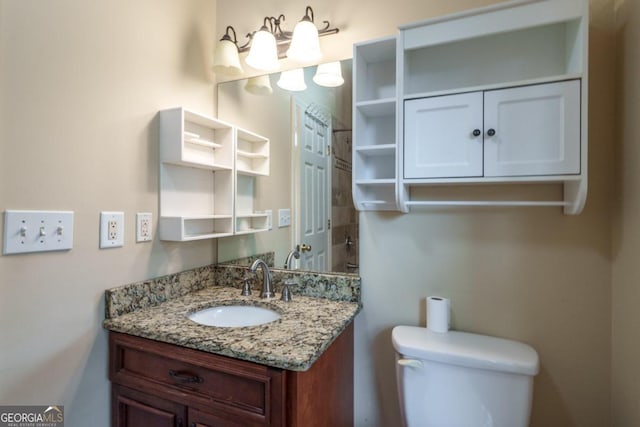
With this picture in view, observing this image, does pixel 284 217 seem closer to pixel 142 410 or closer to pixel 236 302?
pixel 236 302

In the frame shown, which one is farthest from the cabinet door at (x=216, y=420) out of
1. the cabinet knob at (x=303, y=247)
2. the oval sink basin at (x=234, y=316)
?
the cabinet knob at (x=303, y=247)

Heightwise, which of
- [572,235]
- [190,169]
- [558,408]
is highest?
[190,169]

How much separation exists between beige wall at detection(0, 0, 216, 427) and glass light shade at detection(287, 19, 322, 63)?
0.54 meters

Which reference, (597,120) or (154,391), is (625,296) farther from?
(154,391)

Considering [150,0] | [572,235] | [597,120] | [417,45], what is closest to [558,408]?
[572,235]

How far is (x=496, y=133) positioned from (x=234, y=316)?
3.88 ft

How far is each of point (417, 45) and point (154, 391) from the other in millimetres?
1451

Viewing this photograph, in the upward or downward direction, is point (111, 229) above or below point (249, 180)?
below

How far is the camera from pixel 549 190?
3.48 ft

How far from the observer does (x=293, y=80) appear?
1.44 metres

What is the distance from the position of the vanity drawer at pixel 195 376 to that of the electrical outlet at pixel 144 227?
355 mm

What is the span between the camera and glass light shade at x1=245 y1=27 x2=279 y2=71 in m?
1.35

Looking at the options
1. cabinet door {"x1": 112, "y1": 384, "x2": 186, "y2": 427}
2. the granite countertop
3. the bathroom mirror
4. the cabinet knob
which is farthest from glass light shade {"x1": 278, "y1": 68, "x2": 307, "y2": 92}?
cabinet door {"x1": 112, "y1": 384, "x2": 186, "y2": 427}

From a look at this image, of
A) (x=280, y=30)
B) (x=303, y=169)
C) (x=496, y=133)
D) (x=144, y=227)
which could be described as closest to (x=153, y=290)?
(x=144, y=227)
